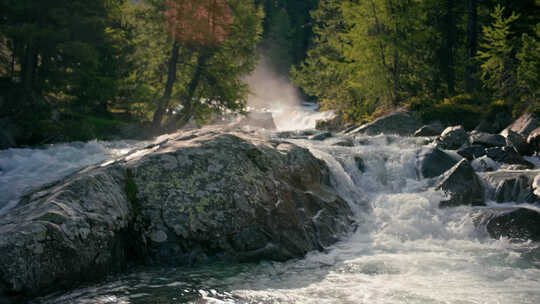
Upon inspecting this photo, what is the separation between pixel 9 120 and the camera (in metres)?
16.3

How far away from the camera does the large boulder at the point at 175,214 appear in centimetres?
455

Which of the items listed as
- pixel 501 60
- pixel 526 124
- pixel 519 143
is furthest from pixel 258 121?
pixel 519 143

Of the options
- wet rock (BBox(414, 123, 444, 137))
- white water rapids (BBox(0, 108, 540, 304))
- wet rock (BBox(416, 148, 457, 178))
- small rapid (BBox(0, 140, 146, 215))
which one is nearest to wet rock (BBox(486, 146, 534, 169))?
wet rock (BBox(416, 148, 457, 178))

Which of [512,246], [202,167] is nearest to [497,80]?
[512,246]

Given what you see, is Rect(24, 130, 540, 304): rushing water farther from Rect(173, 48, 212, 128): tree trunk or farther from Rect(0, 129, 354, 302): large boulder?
Rect(173, 48, 212, 128): tree trunk

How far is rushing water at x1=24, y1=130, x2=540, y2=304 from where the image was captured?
474cm

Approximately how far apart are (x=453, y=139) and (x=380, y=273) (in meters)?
10.1

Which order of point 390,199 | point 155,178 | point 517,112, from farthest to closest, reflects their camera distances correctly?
point 517,112 < point 390,199 < point 155,178

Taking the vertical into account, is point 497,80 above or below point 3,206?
above

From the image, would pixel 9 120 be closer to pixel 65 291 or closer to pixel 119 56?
pixel 119 56

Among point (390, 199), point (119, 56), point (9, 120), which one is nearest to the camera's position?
point (390, 199)

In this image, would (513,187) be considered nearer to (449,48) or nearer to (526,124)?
(526,124)

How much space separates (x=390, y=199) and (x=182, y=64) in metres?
16.7

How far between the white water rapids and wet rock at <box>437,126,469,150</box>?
4.90m
